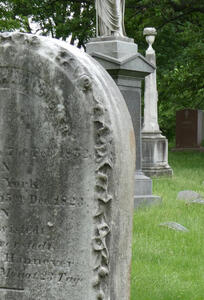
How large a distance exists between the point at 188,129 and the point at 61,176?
21.3m

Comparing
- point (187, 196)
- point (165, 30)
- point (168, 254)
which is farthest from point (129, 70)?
point (165, 30)

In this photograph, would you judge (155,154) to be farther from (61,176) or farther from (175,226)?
(61,176)

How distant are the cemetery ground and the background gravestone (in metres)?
13.1

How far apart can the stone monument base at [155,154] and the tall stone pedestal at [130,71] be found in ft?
17.7

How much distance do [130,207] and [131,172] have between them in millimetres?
236

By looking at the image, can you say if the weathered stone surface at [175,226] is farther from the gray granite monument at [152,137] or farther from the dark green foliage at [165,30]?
the dark green foliage at [165,30]

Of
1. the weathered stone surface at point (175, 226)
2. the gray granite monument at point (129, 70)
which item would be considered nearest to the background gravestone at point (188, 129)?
the gray granite monument at point (129, 70)

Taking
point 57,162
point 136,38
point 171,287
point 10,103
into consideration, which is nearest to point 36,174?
point 57,162

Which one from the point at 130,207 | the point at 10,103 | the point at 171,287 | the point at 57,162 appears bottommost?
the point at 171,287

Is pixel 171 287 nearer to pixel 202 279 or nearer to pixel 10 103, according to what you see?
pixel 202 279

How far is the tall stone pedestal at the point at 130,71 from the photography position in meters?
10.5

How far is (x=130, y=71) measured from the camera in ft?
34.9

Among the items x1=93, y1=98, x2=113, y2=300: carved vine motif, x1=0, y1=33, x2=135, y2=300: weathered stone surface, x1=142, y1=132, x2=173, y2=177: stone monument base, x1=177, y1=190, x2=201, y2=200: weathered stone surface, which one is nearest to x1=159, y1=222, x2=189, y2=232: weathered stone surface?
x1=177, y1=190, x2=201, y2=200: weathered stone surface

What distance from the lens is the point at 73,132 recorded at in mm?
4062
